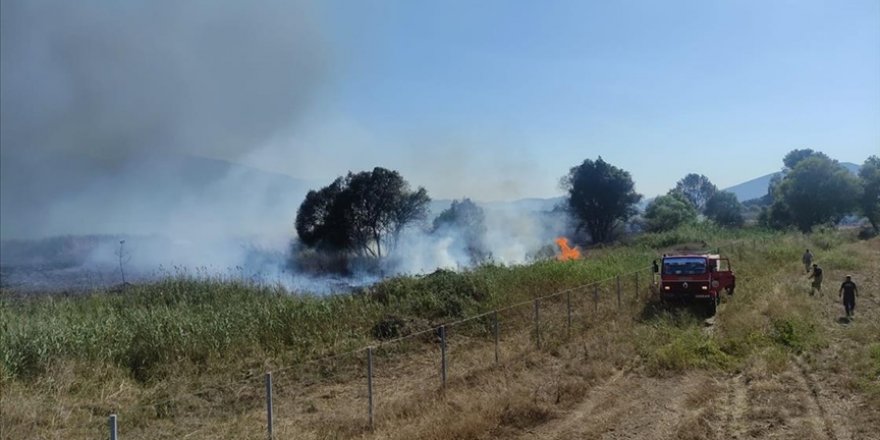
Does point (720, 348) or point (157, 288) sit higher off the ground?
point (157, 288)

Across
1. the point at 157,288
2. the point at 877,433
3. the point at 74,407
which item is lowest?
the point at 877,433

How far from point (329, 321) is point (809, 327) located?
13.0 meters

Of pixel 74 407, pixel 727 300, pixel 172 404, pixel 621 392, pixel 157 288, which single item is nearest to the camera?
pixel 74 407

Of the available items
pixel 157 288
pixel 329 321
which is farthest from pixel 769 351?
pixel 157 288

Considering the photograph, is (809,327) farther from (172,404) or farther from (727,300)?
(172,404)

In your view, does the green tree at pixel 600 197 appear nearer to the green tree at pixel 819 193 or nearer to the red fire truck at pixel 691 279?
the green tree at pixel 819 193

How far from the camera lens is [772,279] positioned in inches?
992

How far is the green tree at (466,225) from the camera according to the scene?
4770 centimetres

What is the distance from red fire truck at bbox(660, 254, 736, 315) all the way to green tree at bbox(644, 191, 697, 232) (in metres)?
41.2

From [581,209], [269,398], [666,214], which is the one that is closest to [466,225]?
[581,209]

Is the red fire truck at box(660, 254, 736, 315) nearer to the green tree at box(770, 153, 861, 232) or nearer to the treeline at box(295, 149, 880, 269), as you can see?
the treeline at box(295, 149, 880, 269)

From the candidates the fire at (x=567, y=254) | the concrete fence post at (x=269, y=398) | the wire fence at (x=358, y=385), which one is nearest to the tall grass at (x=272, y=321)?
the wire fence at (x=358, y=385)

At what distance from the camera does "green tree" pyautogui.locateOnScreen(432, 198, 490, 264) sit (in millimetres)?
47700

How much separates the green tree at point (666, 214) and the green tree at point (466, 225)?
63.8ft
